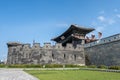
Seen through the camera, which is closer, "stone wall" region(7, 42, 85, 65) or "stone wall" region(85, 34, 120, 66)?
"stone wall" region(85, 34, 120, 66)

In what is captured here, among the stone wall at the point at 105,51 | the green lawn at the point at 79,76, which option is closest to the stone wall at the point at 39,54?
the stone wall at the point at 105,51

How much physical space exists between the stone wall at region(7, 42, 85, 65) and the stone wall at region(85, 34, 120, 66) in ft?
12.8

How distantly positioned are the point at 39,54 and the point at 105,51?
1118cm

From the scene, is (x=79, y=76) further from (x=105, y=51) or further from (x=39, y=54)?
(x=39, y=54)

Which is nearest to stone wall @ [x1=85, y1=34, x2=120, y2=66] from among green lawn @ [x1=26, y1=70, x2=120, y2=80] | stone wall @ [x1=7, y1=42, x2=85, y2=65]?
stone wall @ [x1=7, y1=42, x2=85, y2=65]

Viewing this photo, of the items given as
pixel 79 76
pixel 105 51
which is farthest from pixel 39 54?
pixel 79 76

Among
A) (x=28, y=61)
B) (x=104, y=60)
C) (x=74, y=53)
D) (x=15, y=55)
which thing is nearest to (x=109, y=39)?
(x=104, y=60)

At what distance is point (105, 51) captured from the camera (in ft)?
85.1

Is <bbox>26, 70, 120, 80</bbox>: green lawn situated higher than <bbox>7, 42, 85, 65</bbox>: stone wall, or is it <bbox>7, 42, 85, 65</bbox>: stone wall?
<bbox>7, 42, 85, 65</bbox>: stone wall

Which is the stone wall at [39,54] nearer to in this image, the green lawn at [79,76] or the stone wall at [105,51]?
the stone wall at [105,51]

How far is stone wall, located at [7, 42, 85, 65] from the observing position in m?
30.6

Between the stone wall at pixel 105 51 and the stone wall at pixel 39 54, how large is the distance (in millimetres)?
3908

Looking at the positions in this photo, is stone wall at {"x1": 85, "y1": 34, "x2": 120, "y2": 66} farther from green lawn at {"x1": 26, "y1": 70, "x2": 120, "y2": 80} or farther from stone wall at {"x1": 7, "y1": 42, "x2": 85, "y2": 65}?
green lawn at {"x1": 26, "y1": 70, "x2": 120, "y2": 80}

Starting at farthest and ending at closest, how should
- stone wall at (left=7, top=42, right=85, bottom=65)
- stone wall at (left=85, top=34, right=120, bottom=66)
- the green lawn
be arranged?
stone wall at (left=7, top=42, right=85, bottom=65) → stone wall at (left=85, top=34, right=120, bottom=66) → the green lawn
